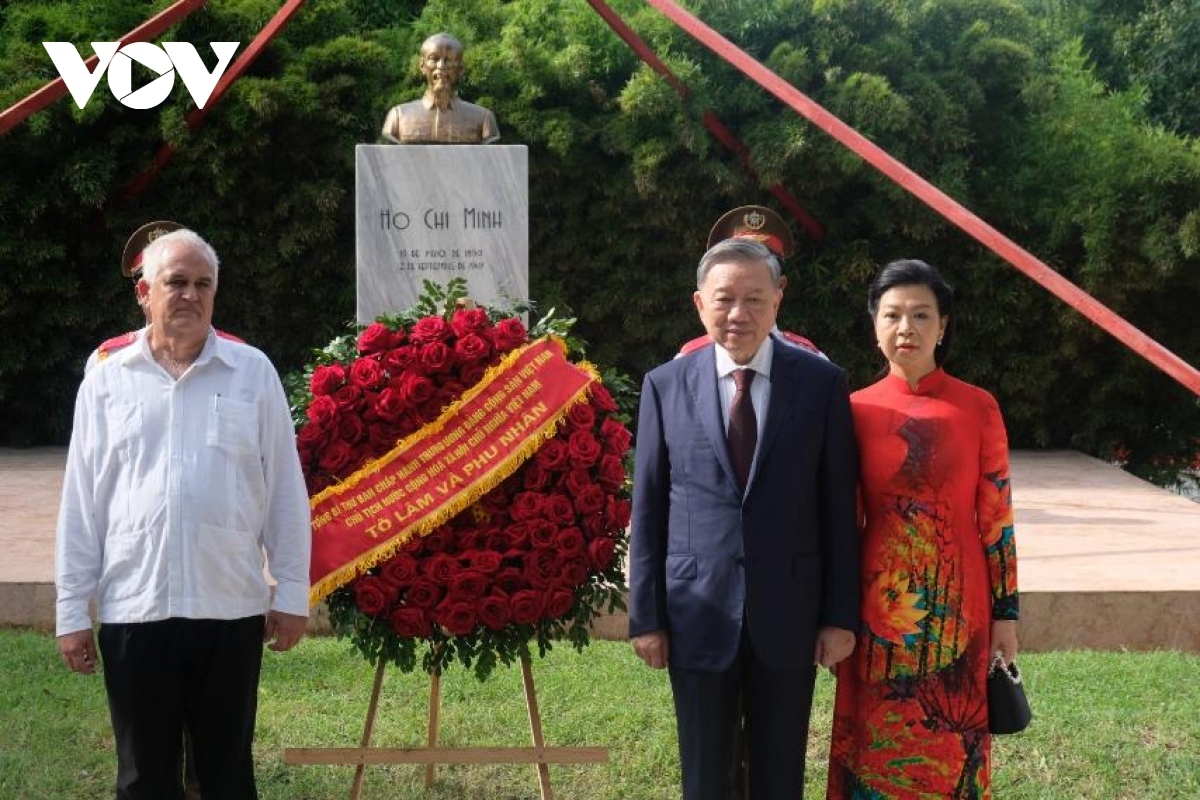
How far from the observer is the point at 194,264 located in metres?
2.47

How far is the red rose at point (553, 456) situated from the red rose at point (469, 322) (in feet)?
1.14

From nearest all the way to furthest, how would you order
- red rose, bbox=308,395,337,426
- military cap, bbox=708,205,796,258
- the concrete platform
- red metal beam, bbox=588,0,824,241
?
red rose, bbox=308,395,337,426
military cap, bbox=708,205,796,258
the concrete platform
red metal beam, bbox=588,0,824,241

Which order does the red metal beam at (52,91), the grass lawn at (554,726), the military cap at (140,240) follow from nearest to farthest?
the grass lawn at (554,726)
the military cap at (140,240)
the red metal beam at (52,91)

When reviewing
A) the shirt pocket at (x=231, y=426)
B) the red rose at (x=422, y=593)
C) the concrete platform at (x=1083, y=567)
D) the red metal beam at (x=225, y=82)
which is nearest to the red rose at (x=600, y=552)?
the red rose at (x=422, y=593)

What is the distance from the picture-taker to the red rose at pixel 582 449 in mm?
3002

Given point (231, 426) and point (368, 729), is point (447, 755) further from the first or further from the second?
point (231, 426)

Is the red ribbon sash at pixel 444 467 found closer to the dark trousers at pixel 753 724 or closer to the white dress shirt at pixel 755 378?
the white dress shirt at pixel 755 378

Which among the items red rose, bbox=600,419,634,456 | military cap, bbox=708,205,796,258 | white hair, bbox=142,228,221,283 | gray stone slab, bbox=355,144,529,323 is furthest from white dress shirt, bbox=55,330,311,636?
gray stone slab, bbox=355,144,529,323

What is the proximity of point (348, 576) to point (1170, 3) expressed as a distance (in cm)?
1451

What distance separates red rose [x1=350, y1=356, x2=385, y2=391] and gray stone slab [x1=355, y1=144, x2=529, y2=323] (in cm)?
271

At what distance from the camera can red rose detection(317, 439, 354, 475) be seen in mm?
3018

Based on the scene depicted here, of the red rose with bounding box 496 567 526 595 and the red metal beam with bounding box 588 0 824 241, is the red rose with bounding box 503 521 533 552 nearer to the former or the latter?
the red rose with bounding box 496 567 526 595

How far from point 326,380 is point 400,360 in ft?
0.59

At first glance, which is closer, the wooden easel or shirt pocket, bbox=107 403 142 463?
shirt pocket, bbox=107 403 142 463
